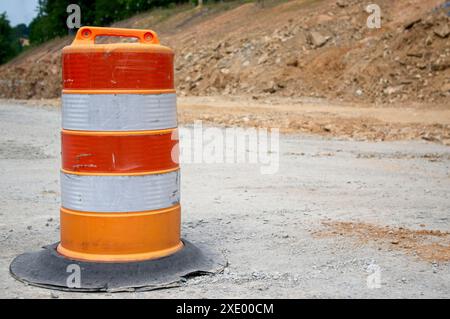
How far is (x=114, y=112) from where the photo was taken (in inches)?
Result: 190

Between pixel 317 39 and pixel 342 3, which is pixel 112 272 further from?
pixel 342 3

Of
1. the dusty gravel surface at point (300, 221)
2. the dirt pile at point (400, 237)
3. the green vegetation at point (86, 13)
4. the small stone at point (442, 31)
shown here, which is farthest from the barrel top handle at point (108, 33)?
the green vegetation at point (86, 13)

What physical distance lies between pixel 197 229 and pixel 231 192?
2069mm

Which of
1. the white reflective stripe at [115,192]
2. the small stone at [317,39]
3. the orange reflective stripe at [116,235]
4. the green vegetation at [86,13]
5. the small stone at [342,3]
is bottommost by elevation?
the orange reflective stripe at [116,235]

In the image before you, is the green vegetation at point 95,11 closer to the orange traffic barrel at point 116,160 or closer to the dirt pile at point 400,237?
the dirt pile at point 400,237

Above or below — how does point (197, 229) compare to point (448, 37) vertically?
below

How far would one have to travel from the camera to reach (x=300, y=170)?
411 inches

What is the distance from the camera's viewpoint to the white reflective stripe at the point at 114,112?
481 centimetres

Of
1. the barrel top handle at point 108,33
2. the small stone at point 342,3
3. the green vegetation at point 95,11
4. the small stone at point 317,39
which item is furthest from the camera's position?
the green vegetation at point 95,11

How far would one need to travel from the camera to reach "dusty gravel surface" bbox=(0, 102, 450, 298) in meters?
4.84

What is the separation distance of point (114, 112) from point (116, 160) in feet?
1.11

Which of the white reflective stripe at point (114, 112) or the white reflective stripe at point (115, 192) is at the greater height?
the white reflective stripe at point (114, 112)

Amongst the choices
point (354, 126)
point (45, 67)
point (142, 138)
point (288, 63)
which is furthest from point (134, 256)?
point (45, 67)
